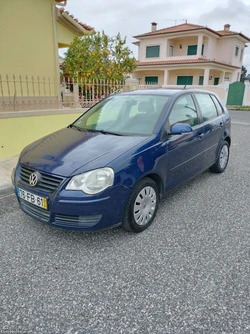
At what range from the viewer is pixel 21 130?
562cm

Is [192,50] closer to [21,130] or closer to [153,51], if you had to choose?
[153,51]

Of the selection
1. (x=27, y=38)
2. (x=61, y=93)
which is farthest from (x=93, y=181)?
(x=27, y=38)

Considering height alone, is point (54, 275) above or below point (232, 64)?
below

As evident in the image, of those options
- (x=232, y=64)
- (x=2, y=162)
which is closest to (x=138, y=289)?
(x=2, y=162)

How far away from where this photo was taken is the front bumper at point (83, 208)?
2.48 m

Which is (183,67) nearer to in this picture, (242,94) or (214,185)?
(242,94)

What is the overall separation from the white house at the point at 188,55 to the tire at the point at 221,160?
20411 mm

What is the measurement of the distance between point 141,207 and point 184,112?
1.61 metres

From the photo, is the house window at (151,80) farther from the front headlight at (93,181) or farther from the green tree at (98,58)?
the front headlight at (93,181)

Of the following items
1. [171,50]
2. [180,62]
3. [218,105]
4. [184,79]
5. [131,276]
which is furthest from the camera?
[171,50]

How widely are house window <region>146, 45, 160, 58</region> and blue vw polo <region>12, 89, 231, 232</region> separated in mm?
24844

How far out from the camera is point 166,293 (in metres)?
2.13

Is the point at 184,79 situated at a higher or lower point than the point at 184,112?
higher

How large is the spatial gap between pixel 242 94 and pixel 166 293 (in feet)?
74.3
